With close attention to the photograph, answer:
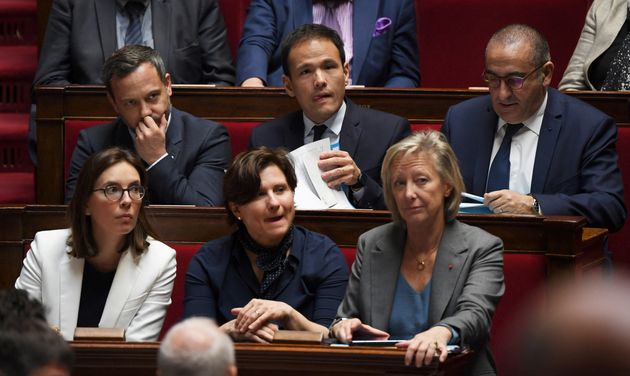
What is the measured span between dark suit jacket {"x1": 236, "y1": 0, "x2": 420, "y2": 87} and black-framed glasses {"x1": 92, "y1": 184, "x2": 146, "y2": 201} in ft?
2.55

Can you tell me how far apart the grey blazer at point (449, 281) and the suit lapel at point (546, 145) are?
425 millimetres

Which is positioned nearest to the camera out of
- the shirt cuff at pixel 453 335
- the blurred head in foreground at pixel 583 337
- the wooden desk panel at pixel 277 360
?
the blurred head in foreground at pixel 583 337

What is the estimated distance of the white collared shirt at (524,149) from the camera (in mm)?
1772

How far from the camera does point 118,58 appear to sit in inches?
72.9

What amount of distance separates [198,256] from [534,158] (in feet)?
2.08

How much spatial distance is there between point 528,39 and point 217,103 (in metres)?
0.63

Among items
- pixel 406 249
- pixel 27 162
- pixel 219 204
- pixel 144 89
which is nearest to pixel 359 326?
pixel 406 249

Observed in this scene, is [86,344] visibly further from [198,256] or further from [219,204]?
[219,204]

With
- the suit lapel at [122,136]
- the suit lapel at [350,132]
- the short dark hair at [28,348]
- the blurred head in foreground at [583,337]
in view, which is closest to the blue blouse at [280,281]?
the suit lapel at [350,132]

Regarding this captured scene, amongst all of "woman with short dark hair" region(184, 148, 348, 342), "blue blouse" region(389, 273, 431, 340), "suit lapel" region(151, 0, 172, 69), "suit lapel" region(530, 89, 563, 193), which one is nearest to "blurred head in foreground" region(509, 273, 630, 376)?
"blue blouse" region(389, 273, 431, 340)

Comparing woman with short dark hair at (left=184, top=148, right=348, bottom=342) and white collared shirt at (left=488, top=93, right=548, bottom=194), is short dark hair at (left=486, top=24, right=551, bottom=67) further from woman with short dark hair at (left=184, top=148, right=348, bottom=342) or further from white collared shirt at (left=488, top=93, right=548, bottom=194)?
woman with short dark hair at (left=184, top=148, right=348, bottom=342)

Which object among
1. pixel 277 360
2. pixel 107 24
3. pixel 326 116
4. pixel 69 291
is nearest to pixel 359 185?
pixel 326 116

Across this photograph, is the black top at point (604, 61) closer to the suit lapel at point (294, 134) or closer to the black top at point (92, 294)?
the suit lapel at point (294, 134)

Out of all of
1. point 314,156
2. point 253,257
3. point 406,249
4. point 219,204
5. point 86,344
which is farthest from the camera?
point 219,204
